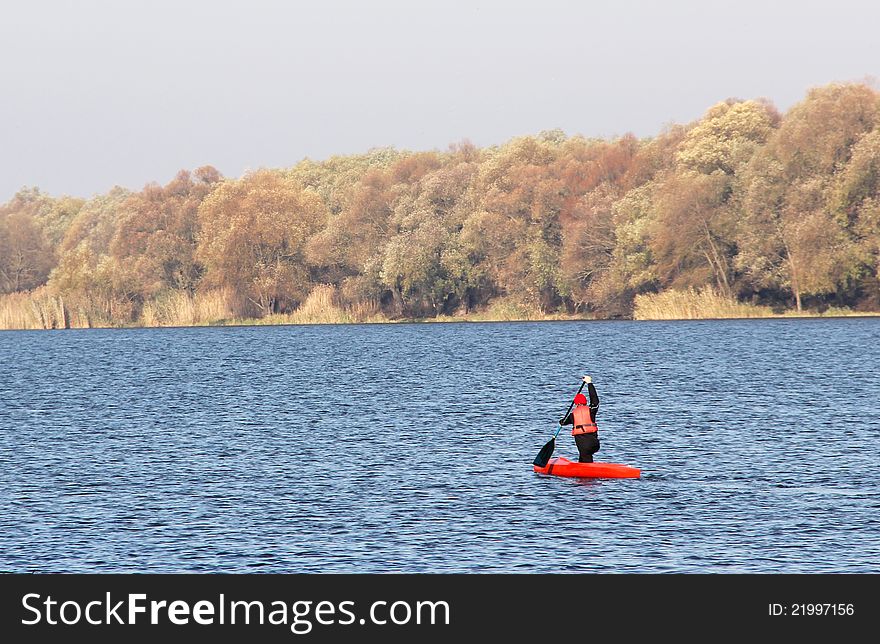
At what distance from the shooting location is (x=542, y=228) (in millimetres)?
130625

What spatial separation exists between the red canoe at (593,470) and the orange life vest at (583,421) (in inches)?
34.2

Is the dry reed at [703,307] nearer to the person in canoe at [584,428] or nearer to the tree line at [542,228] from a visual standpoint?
the tree line at [542,228]

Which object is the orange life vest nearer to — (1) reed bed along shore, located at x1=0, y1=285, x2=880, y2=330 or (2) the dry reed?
(2) the dry reed

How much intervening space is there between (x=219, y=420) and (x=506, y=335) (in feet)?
224

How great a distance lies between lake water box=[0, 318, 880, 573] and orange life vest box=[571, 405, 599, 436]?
1.45 m

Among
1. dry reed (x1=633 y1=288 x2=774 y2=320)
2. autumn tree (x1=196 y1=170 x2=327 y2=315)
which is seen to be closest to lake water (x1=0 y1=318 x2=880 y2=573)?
dry reed (x1=633 y1=288 x2=774 y2=320)

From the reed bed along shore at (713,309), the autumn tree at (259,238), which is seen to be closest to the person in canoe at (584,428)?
the reed bed along shore at (713,309)

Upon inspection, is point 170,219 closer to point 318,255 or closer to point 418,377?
point 318,255

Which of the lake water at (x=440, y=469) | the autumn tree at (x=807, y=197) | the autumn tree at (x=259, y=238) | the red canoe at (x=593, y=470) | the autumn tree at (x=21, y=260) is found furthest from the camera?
the autumn tree at (x=21, y=260)

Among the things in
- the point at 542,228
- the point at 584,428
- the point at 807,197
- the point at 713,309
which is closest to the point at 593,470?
the point at 584,428

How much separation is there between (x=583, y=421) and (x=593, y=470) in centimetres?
130

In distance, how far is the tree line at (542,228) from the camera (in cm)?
11006

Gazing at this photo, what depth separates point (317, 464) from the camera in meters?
39.4
